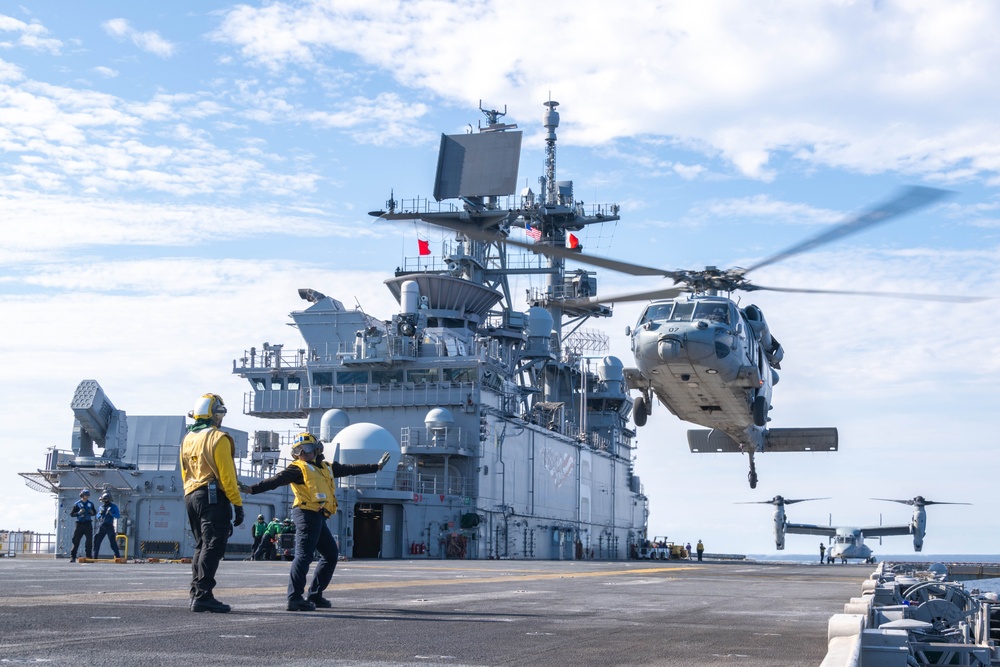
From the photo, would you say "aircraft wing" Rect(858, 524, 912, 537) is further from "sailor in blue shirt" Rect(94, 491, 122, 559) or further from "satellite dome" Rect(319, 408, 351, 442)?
"sailor in blue shirt" Rect(94, 491, 122, 559)

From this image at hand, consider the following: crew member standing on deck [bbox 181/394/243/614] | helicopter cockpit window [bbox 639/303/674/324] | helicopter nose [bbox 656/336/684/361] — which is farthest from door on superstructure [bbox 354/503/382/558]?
crew member standing on deck [bbox 181/394/243/614]

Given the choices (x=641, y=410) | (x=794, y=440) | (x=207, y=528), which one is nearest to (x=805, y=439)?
(x=794, y=440)

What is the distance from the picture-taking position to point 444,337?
5194 cm

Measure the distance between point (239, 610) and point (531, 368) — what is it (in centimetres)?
5190

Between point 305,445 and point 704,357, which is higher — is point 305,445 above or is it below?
below

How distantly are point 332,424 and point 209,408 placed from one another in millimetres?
38773

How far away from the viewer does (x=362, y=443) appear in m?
43.4

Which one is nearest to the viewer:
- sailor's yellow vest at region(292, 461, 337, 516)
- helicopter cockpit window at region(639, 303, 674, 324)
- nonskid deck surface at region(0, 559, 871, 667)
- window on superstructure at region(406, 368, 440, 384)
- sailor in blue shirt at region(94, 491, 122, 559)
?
nonskid deck surface at region(0, 559, 871, 667)

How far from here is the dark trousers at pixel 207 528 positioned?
32.6ft

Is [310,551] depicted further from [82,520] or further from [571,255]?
[82,520]

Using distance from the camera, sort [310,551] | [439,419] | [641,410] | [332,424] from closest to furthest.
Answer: [310,551] → [641,410] → [439,419] → [332,424]

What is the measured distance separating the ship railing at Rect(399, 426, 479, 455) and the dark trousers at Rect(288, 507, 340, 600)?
37.0 m

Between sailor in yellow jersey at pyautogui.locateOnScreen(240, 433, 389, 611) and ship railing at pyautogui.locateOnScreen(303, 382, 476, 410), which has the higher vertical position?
ship railing at pyautogui.locateOnScreen(303, 382, 476, 410)

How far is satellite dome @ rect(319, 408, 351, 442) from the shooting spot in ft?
159
